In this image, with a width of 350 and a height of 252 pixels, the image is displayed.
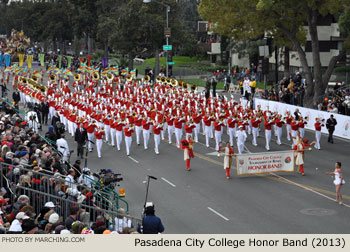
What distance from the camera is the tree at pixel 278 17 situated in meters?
33.5

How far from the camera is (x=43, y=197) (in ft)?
46.4

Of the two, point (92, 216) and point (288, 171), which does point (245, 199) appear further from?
point (92, 216)

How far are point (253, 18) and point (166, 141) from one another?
9.87m

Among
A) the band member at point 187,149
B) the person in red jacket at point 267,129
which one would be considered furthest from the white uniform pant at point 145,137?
the person in red jacket at point 267,129

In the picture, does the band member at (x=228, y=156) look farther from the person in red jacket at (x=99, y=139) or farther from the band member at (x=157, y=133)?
the person in red jacket at (x=99, y=139)

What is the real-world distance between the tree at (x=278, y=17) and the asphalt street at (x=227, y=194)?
9.99m

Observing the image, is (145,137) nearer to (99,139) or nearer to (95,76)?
(99,139)

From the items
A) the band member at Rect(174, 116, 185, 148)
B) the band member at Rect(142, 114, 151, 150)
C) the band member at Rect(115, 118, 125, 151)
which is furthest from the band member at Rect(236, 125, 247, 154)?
the band member at Rect(115, 118, 125, 151)

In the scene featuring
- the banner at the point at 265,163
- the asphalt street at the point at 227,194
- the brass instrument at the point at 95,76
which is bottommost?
the asphalt street at the point at 227,194

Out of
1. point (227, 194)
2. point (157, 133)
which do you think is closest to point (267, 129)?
point (157, 133)

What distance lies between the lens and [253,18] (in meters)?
34.7

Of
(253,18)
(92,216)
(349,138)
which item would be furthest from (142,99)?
(92,216)

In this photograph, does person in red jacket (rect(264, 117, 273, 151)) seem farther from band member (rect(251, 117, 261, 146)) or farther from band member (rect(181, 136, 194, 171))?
band member (rect(181, 136, 194, 171))

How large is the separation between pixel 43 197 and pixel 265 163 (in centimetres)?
1003
